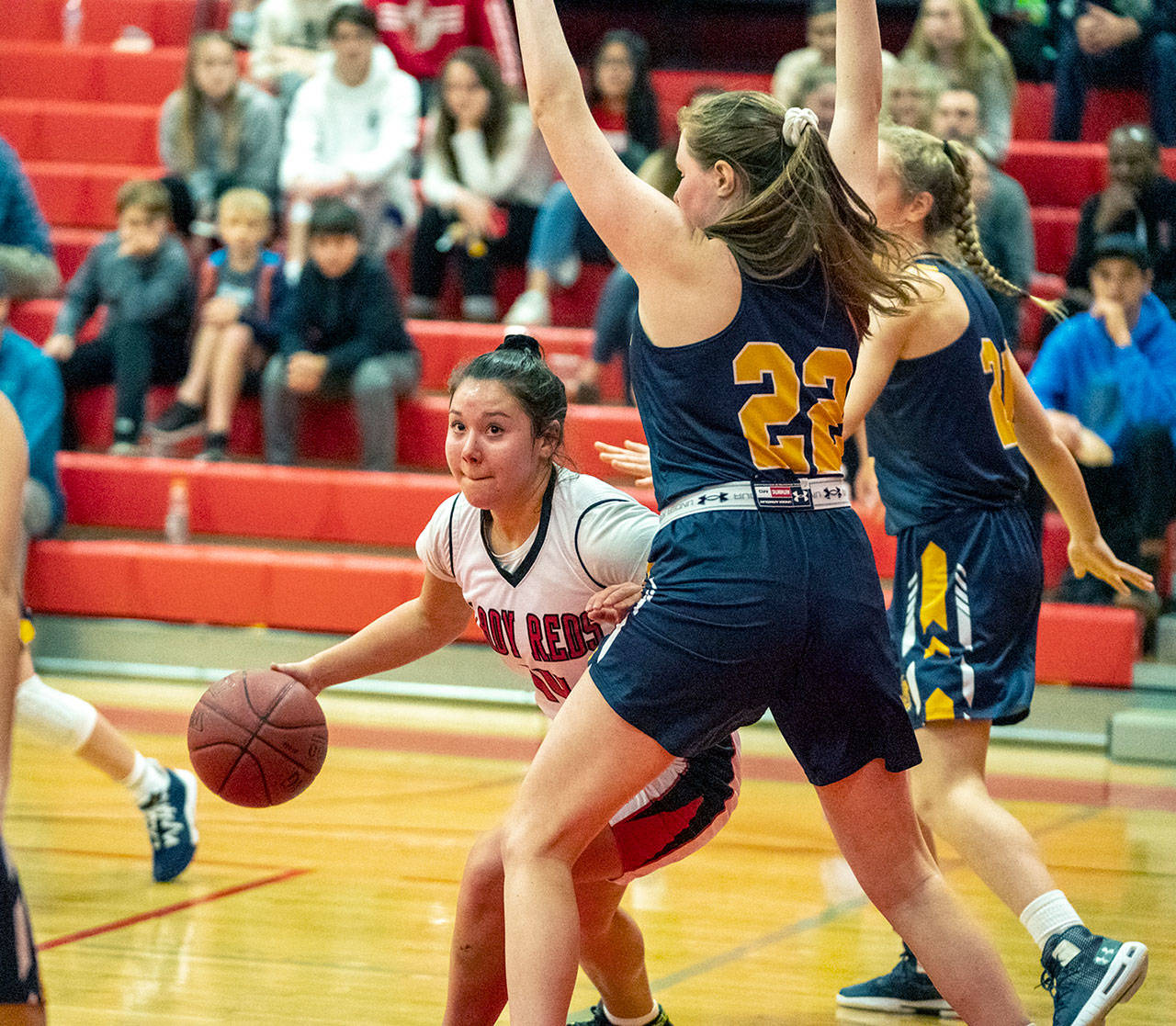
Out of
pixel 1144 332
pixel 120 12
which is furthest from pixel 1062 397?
pixel 120 12

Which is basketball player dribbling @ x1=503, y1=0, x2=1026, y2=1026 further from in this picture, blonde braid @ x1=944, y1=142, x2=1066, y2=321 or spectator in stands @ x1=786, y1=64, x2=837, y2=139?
spectator in stands @ x1=786, y1=64, x2=837, y2=139

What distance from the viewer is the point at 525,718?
7129 mm

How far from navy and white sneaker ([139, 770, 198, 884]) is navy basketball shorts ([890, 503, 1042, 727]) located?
214 cm

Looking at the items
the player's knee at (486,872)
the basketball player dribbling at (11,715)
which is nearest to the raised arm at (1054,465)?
the player's knee at (486,872)

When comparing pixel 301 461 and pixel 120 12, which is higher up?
pixel 120 12

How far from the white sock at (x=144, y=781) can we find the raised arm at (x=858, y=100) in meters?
2.82

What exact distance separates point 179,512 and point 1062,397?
4.26m

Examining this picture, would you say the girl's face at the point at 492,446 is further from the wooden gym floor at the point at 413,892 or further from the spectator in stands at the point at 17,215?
the spectator in stands at the point at 17,215

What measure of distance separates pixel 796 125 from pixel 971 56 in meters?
6.42

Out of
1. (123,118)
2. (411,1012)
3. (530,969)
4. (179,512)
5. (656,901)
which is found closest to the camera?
(530,969)

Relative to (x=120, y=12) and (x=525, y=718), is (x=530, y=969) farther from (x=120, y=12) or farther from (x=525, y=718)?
(x=120, y=12)

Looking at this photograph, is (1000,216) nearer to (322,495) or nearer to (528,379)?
(322,495)

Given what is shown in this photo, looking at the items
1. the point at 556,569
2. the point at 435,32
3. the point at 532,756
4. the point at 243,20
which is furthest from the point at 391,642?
the point at 243,20

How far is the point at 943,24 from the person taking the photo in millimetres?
8523
